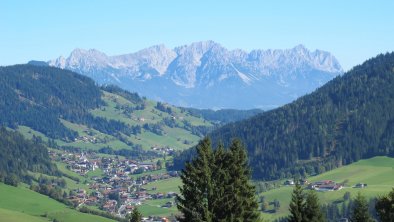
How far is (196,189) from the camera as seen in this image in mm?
50500

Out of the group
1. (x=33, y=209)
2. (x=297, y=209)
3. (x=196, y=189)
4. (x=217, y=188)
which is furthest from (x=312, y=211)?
(x=33, y=209)

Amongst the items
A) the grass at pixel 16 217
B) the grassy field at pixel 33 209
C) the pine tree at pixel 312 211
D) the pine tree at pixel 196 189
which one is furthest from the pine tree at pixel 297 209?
the grassy field at pixel 33 209

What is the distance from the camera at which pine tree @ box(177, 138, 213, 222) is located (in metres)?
50.1

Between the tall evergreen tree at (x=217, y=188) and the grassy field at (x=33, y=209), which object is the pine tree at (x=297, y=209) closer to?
the tall evergreen tree at (x=217, y=188)

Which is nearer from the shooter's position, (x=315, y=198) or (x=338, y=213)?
(x=315, y=198)

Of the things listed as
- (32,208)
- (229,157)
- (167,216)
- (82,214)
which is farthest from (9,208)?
(229,157)

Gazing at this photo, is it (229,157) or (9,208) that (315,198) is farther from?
(9,208)

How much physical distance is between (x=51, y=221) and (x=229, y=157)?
118 meters

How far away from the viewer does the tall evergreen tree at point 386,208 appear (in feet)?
162

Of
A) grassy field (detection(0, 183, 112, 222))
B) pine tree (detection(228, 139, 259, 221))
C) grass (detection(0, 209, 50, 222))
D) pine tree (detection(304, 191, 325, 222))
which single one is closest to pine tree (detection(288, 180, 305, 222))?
pine tree (detection(304, 191, 325, 222))

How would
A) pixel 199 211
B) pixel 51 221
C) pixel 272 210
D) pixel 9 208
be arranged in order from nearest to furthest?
pixel 199 211
pixel 51 221
pixel 9 208
pixel 272 210

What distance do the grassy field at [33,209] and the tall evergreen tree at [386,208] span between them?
376ft

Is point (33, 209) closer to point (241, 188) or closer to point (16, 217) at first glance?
point (16, 217)

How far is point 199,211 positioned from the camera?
5012 cm
